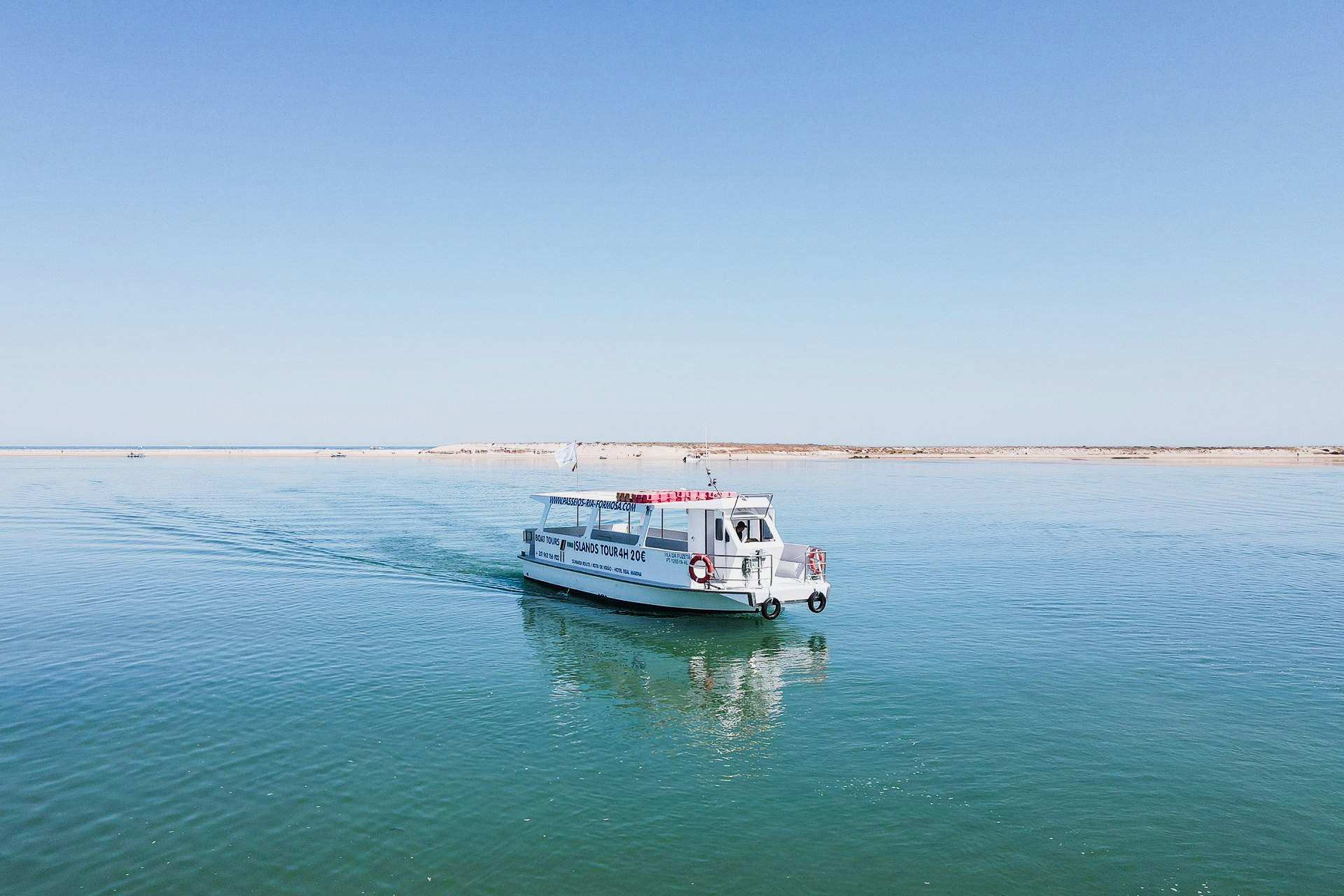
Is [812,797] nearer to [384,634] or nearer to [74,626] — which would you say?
[384,634]

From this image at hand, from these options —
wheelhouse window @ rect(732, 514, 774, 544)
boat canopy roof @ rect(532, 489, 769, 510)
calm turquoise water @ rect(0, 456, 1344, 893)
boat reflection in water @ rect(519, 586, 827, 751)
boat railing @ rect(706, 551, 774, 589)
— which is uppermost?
boat canopy roof @ rect(532, 489, 769, 510)

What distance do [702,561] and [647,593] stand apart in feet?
10.6

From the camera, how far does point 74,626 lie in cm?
2542

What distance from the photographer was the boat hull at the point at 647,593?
2730cm

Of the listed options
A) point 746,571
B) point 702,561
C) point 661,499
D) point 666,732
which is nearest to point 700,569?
point 702,561

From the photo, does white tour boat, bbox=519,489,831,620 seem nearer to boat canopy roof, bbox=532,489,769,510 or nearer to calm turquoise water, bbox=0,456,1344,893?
boat canopy roof, bbox=532,489,769,510

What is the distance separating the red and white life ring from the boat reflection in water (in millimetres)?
1845

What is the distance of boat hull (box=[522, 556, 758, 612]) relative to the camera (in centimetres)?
2730

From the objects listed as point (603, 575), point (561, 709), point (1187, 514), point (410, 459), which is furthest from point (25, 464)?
point (1187, 514)

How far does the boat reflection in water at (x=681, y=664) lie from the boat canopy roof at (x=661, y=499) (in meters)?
4.40

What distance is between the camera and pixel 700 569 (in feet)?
88.4

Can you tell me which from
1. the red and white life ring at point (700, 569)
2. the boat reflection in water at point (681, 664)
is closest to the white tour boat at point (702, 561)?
the red and white life ring at point (700, 569)

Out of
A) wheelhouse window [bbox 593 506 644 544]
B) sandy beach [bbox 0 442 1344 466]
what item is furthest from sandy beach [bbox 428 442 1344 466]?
wheelhouse window [bbox 593 506 644 544]

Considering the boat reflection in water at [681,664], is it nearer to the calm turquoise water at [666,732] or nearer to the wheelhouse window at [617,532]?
the calm turquoise water at [666,732]
